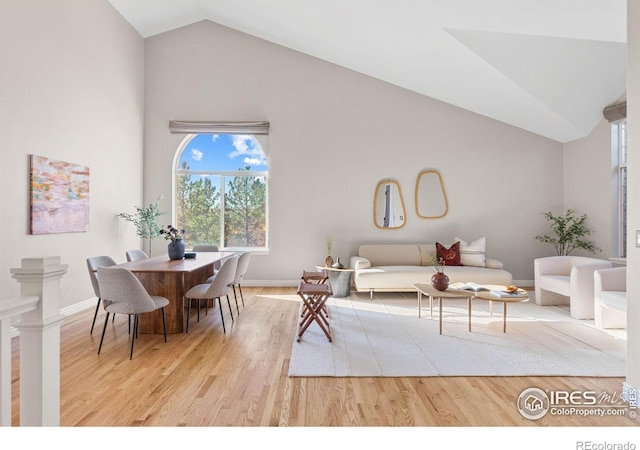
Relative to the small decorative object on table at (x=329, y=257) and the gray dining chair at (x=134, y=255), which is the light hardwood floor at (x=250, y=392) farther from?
the small decorative object on table at (x=329, y=257)

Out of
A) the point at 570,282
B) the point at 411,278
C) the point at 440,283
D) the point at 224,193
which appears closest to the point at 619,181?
the point at 570,282

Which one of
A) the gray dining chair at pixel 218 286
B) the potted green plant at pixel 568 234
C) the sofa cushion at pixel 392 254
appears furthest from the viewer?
the sofa cushion at pixel 392 254

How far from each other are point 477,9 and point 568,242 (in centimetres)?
411

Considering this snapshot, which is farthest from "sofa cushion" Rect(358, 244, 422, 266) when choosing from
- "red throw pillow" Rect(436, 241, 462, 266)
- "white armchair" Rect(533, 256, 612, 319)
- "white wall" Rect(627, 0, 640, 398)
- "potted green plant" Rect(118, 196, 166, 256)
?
"white wall" Rect(627, 0, 640, 398)

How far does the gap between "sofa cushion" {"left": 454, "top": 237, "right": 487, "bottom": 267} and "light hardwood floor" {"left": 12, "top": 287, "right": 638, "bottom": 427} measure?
11.1 feet

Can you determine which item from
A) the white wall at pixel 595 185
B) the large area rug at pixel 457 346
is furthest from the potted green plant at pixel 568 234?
the large area rug at pixel 457 346

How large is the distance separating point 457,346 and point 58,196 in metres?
4.49

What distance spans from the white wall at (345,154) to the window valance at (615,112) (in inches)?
49.6

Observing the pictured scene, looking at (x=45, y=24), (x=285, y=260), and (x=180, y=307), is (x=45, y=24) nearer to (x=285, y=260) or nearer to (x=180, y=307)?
(x=180, y=307)

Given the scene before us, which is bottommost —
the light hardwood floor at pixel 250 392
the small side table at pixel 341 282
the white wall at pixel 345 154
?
the light hardwood floor at pixel 250 392

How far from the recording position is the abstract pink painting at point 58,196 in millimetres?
4066

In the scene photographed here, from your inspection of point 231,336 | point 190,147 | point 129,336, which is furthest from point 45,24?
point 231,336

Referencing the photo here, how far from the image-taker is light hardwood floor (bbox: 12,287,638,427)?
2.22 metres

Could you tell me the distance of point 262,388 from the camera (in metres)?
2.65
